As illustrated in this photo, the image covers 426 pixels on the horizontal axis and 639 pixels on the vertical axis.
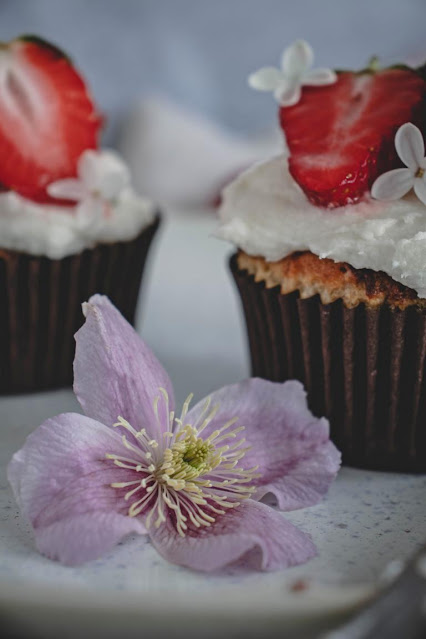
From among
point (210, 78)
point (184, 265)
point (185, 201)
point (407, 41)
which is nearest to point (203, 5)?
point (210, 78)

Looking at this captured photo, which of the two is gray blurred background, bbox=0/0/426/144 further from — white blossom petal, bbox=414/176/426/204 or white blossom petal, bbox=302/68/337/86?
white blossom petal, bbox=414/176/426/204

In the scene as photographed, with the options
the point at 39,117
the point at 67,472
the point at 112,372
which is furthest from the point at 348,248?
the point at 39,117

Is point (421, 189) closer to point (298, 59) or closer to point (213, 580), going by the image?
point (298, 59)

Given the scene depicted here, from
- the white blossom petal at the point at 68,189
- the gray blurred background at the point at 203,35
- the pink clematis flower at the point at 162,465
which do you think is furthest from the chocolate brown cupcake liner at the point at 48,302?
the gray blurred background at the point at 203,35

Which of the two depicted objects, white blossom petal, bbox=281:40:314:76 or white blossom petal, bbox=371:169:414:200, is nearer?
white blossom petal, bbox=371:169:414:200

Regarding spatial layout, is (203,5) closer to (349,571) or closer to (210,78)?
(210,78)

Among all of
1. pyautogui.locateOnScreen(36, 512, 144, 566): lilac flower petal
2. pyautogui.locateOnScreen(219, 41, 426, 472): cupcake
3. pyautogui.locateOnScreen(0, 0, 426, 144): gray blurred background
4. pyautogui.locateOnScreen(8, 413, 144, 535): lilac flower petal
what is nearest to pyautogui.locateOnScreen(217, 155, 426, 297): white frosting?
pyautogui.locateOnScreen(219, 41, 426, 472): cupcake

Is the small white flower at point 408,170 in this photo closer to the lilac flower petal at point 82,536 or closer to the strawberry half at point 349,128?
the strawberry half at point 349,128
